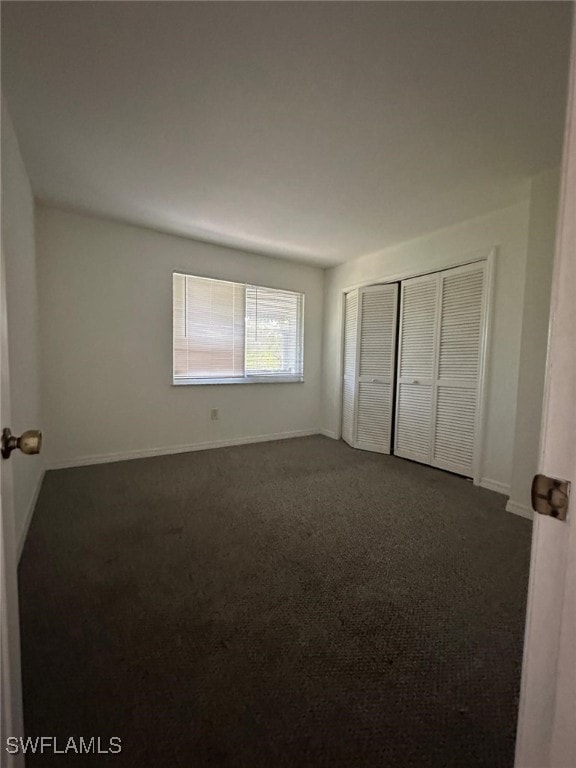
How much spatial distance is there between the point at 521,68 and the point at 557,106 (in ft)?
1.24

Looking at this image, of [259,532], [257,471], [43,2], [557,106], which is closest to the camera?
[43,2]

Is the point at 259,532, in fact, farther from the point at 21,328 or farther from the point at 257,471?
the point at 21,328

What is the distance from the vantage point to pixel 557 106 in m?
1.66

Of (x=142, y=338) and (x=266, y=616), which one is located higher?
(x=142, y=338)

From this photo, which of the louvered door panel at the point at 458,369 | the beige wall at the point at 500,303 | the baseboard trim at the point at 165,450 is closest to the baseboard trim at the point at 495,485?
the beige wall at the point at 500,303

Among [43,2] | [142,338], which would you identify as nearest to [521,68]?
[43,2]

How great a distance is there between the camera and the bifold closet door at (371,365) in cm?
383

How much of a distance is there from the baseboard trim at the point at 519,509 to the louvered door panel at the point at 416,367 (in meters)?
0.98

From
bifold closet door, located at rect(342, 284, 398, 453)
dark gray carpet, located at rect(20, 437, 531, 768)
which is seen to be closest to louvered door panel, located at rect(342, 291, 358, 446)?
bifold closet door, located at rect(342, 284, 398, 453)

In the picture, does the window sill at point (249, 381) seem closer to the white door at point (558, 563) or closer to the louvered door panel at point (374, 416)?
the louvered door panel at point (374, 416)

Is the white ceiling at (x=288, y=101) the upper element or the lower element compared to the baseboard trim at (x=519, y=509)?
upper

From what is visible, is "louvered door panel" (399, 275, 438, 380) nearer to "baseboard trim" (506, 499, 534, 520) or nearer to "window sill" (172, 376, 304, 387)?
"baseboard trim" (506, 499, 534, 520)

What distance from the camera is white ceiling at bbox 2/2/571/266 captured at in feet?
4.24

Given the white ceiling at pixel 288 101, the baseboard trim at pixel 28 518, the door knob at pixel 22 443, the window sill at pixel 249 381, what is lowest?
the baseboard trim at pixel 28 518
